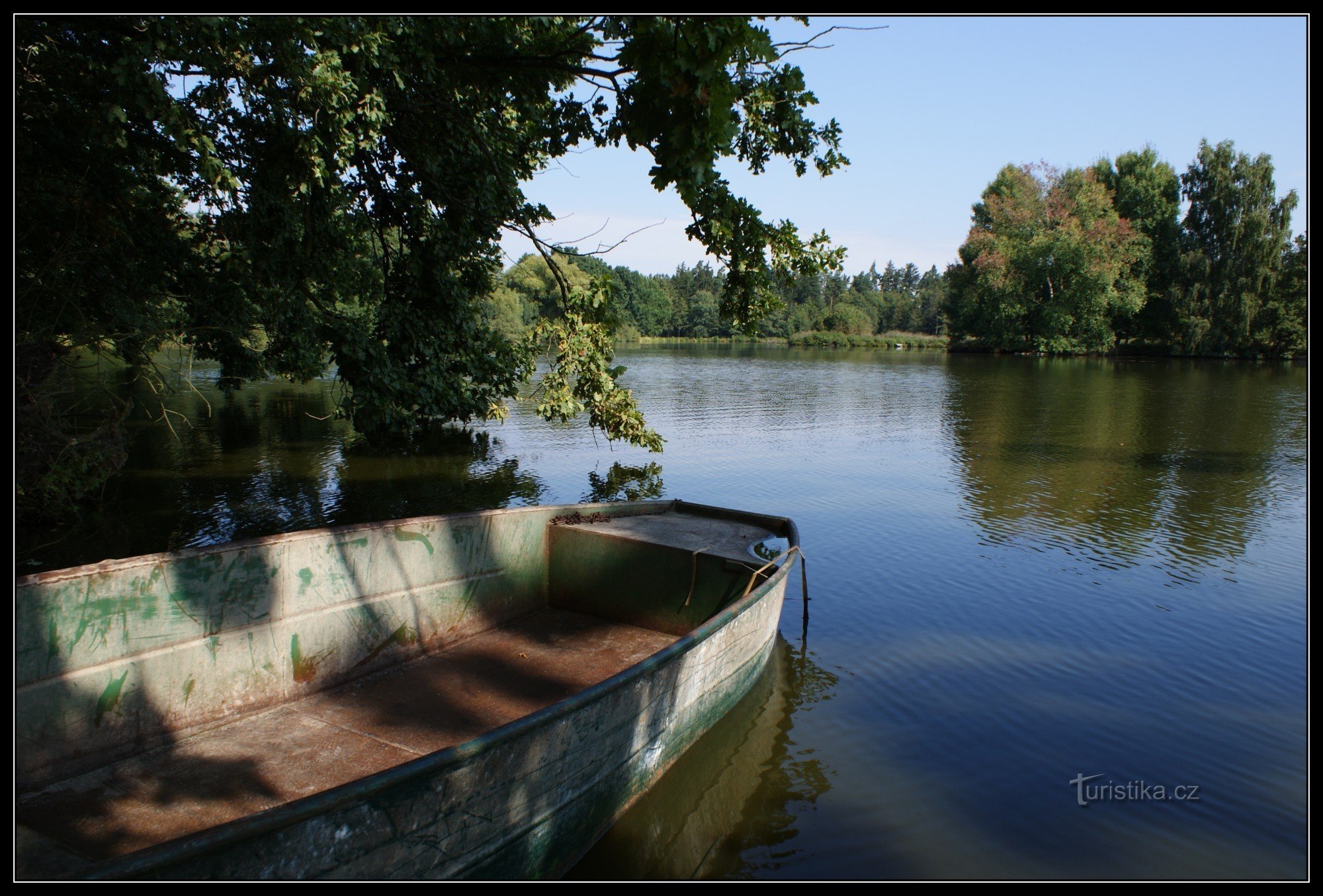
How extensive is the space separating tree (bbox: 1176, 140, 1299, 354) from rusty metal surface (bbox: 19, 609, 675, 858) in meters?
58.8

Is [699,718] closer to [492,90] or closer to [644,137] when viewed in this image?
[644,137]

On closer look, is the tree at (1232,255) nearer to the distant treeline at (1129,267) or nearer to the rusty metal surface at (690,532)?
the distant treeline at (1129,267)

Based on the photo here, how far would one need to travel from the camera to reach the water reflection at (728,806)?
180 inches

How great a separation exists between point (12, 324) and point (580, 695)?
173 inches

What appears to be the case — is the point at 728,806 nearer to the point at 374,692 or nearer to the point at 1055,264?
the point at 374,692

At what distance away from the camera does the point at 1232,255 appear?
54250 mm

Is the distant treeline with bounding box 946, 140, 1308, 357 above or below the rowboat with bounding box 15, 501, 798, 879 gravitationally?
above

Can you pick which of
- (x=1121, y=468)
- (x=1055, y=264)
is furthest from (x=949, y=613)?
(x=1055, y=264)

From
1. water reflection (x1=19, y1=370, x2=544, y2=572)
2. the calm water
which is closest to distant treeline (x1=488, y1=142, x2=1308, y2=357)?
water reflection (x1=19, y1=370, x2=544, y2=572)

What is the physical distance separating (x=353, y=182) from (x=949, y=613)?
33.6ft

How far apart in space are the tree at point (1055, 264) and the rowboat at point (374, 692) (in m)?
57.4

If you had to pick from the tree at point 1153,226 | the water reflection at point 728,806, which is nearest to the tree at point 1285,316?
the tree at point 1153,226

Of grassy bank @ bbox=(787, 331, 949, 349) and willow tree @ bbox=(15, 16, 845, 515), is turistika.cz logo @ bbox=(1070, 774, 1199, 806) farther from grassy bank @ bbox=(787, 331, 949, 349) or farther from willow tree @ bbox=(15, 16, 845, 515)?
grassy bank @ bbox=(787, 331, 949, 349)

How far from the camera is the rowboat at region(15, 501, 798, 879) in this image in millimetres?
3346
